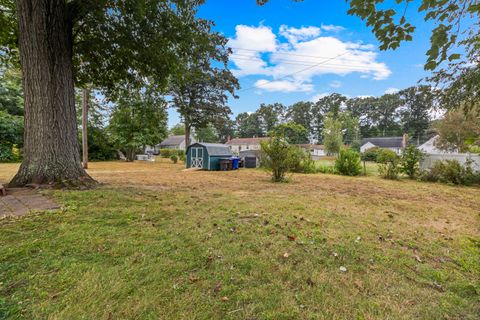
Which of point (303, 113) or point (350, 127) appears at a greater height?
point (303, 113)

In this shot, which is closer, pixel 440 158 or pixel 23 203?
pixel 23 203

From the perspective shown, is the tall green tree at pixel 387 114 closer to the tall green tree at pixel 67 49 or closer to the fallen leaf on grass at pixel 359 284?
the tall green tree at pixel 67 49

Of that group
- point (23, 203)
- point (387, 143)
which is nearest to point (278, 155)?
point (23, 203)

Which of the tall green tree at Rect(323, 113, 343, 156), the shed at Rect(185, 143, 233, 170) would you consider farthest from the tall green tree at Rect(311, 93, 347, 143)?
the shed at Rect(185, 143, 233, 170)

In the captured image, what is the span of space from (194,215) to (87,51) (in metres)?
5.33

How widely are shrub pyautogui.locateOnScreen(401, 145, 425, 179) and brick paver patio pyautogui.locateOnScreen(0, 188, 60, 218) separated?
12314 millimetres

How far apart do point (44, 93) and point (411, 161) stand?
1292cm

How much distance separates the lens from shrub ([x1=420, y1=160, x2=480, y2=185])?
822 centimetres

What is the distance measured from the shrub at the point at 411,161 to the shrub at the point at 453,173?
0.54 meters

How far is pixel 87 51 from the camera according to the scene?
5.36 meters

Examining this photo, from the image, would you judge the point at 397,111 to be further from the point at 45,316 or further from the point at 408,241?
the point at 45,316

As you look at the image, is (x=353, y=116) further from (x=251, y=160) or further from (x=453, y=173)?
(x=453, y=173)

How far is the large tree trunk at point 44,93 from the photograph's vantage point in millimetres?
3818

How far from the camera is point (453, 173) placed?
331 inches
